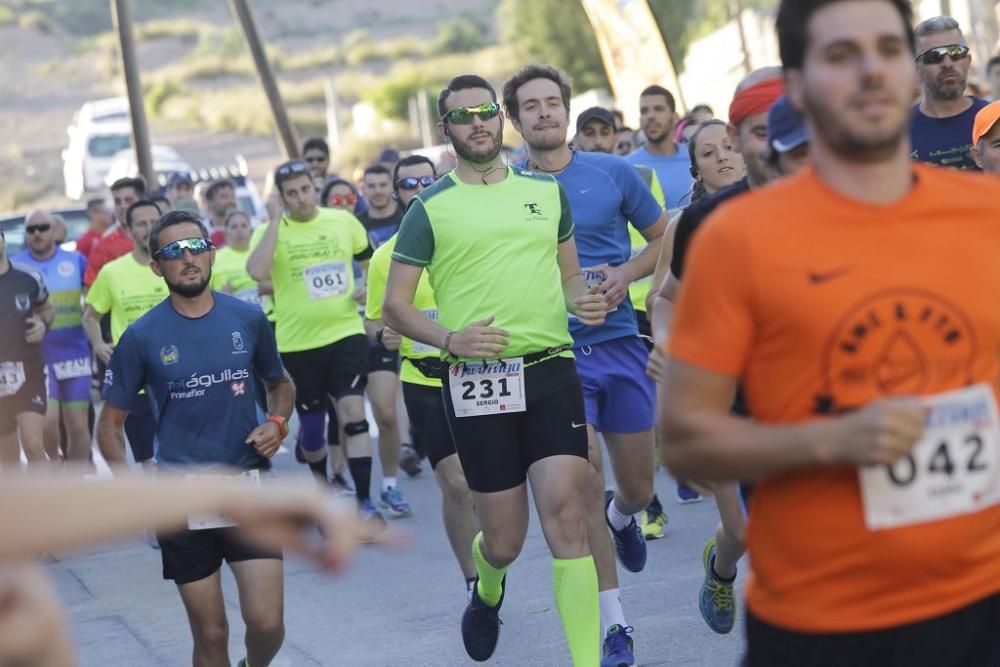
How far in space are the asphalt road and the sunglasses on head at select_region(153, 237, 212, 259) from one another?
147cm

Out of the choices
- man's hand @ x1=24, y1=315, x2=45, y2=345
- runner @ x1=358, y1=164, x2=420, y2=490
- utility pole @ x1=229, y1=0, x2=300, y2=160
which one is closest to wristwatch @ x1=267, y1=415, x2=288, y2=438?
runner @ x1=358, y1=164, x2=420, y2=490

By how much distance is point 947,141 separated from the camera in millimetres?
7629

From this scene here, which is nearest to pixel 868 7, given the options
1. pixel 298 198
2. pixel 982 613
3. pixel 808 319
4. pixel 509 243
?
pixel 808 319

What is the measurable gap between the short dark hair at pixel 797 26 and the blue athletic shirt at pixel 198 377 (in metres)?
3.56

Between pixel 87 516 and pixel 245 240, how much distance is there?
12.3 m

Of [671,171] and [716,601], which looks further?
[671,171]

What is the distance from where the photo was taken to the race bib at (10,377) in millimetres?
11070

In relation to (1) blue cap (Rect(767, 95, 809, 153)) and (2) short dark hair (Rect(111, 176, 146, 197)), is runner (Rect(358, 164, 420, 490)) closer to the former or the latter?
(2) short dark hair (Rect(111, 176, 146, 197))

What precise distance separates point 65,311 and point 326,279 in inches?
113

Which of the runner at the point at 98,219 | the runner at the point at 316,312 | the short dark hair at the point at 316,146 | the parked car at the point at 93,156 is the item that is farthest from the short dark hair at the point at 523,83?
the parked car at the point at 93,156

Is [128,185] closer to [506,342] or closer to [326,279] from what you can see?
[326,279]

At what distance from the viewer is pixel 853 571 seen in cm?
318

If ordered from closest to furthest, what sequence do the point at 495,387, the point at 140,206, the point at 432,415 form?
the point at 495,387 < the point at 432,415 < the point at 140,206

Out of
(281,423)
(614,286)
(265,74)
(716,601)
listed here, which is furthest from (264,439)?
(265,74)
